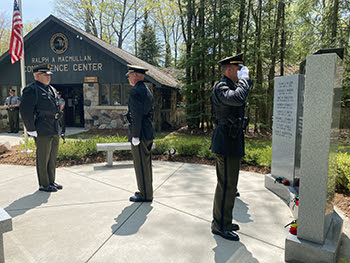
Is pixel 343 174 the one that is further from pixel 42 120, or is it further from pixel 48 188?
pixel 42 120

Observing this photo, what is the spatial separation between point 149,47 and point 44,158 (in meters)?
27.6

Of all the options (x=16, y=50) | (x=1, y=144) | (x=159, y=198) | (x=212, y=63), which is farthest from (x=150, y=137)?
(x=212, y=63)

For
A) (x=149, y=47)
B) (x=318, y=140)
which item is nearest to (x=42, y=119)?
(x=318, y=140)

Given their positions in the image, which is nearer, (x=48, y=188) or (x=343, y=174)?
(x=343, y=174)

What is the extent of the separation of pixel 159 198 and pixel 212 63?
8.86 meters

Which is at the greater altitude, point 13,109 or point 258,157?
point 13,109

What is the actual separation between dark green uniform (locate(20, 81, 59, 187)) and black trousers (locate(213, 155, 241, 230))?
3096 mm

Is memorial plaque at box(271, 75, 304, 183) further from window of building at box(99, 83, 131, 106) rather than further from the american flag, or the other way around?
window of building at box(99, 83, 131, 106)

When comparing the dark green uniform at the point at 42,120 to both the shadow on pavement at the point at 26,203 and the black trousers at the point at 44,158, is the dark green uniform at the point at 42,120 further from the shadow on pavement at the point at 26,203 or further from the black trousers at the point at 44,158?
the shadow on pavement at the point at 26,203

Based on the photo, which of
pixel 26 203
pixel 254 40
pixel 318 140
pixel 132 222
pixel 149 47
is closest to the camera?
pixel 318 140

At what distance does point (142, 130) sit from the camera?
13.2ft

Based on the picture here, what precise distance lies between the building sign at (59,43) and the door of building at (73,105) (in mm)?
2735

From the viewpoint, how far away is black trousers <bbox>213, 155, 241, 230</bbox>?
309cm

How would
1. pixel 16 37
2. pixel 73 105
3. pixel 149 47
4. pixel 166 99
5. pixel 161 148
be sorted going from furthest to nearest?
pixel 149 47
pixel 166 99
pixel 73 105
pixel 16 37
pixel 161 148
